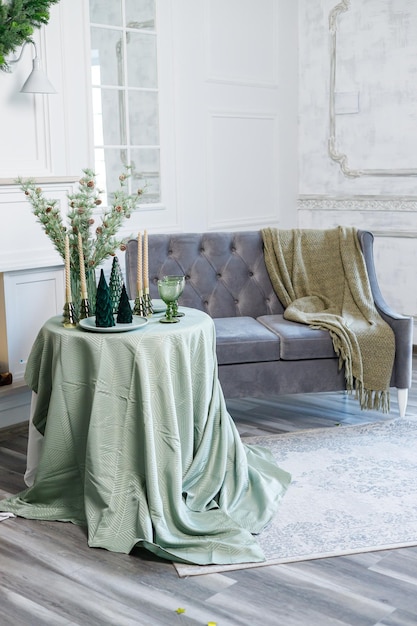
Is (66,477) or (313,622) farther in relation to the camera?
(66,477)

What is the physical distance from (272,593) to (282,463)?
43.3 inches

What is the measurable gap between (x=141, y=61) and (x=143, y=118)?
1.09 ft

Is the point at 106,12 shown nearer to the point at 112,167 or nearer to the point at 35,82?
the point at 112,167

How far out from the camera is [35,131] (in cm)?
423

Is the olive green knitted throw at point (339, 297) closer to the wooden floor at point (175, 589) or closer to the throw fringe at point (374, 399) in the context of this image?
the throw fringe at point (374, 399)

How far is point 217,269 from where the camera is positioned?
14.4 feet

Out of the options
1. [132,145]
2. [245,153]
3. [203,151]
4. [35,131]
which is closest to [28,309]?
[35,131]

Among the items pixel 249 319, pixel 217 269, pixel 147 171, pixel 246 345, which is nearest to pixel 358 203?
pixel 147 171

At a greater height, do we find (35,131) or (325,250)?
(35,131)

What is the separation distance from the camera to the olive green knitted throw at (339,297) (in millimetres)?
3992

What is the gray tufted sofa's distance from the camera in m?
3.91

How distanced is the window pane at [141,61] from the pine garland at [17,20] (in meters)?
0.95

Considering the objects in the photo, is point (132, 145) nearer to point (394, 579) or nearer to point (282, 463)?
point (282, 463)

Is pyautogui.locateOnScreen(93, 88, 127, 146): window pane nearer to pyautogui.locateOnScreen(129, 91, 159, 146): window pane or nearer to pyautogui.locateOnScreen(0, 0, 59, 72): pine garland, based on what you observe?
pyautogui.locateOnScreen(129, 91, 159, 146): window pane
